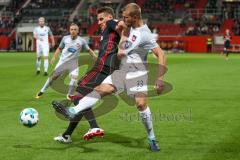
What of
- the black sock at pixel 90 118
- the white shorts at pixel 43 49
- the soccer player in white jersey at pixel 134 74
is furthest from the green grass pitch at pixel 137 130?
the white shorts at pixel 43 49

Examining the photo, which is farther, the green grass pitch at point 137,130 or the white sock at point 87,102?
the white sock at point 87,102

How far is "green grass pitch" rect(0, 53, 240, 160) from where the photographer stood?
7789 mm

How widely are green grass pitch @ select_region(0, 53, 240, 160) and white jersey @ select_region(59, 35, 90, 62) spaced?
4.61 feet

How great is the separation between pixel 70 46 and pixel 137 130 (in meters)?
5.36

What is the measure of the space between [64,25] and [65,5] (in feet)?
17.6

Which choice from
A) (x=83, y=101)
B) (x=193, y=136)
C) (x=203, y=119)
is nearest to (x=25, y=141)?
(x=83, y=101)

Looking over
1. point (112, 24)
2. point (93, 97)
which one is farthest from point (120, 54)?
point (93, 97)

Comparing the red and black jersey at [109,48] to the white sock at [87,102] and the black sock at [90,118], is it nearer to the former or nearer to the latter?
the white sock at [87,102]

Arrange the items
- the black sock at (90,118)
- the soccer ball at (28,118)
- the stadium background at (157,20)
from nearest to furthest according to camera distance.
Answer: the soccer ball at (28,118) < the black sock at (90,118) < the stadium background at (157,20)

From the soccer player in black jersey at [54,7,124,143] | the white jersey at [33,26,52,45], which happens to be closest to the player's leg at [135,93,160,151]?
the soccer player in black jersey at [54,7,124,143]

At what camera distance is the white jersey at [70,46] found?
14.3 m

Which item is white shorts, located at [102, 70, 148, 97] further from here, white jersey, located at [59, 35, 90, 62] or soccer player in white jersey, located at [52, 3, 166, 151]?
white jersey, located at [59, 35, 90, 62]

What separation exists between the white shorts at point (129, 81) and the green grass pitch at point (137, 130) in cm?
97

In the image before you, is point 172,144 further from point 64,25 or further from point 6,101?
point 64,25
